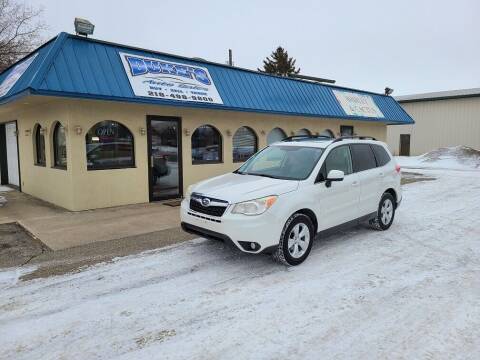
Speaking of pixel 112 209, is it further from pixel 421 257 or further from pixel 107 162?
pixel 421 257

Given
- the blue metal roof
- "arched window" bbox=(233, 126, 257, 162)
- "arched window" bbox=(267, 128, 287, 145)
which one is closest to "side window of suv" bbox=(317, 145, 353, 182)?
the blue metal roof

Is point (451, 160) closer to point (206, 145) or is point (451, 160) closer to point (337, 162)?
point (206, 145)

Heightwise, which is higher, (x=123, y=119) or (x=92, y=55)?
(x=92, y=55)

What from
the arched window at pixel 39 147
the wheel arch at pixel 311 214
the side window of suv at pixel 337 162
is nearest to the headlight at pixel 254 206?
the wheel arch at pixel 311 214

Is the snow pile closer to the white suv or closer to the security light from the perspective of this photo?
the white suv

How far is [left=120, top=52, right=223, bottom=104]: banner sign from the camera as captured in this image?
9.07 metres

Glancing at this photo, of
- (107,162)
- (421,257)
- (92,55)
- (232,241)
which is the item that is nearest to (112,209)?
(107,162)

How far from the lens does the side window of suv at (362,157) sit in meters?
6.69

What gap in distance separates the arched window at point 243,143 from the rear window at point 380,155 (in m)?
5.85

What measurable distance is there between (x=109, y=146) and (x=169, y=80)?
231 centimetres

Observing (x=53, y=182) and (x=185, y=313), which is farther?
(x=53, y=182)

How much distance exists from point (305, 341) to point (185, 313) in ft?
4.32

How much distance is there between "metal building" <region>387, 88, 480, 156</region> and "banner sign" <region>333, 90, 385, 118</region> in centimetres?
1629

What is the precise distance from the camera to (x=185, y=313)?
4.00 meters
